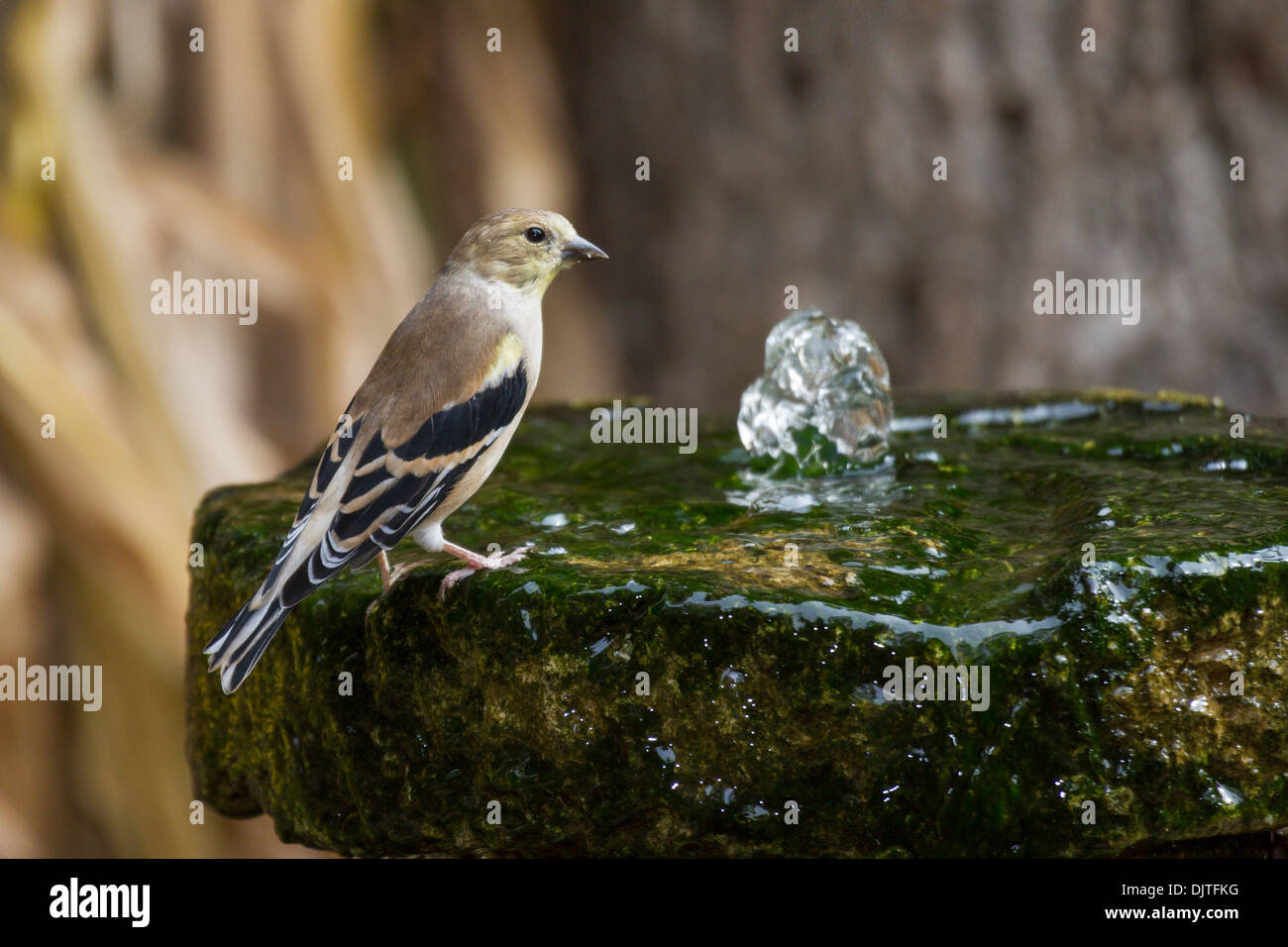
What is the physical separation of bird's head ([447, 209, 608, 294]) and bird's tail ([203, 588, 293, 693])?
130 cm

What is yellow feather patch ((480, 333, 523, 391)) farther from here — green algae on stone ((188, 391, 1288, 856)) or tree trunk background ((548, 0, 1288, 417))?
tree trunk background ((548, 0, 1288, 417))

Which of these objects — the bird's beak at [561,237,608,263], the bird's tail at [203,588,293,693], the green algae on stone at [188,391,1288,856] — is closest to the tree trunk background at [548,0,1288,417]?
the bird's beak at [561,237,608,263]

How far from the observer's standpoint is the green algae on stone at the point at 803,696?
2.67 meters

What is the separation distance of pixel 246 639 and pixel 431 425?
722 millimetres

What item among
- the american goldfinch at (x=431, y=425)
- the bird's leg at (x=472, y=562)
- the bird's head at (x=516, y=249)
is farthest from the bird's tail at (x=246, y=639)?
the bird's head at (x=516, y=249)

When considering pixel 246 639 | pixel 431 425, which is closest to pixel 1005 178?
pixel 431 425

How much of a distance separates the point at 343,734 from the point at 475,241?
1545mm

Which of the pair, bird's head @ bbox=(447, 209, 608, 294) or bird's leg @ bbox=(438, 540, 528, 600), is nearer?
bird's leg @ bbox=(438, 540, 528, 600)

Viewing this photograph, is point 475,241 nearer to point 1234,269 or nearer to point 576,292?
point 1234,269

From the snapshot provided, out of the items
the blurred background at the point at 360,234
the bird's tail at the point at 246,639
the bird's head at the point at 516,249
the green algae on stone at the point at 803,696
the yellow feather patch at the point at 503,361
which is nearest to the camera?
the green algae on stone at the point at 803,696

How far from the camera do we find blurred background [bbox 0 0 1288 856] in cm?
709

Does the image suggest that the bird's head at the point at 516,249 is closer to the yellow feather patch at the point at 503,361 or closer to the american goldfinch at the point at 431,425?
the american goldfinch at the point at 431,425

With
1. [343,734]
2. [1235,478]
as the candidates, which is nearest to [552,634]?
[343,734]

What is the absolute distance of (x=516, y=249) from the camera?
3875mm
